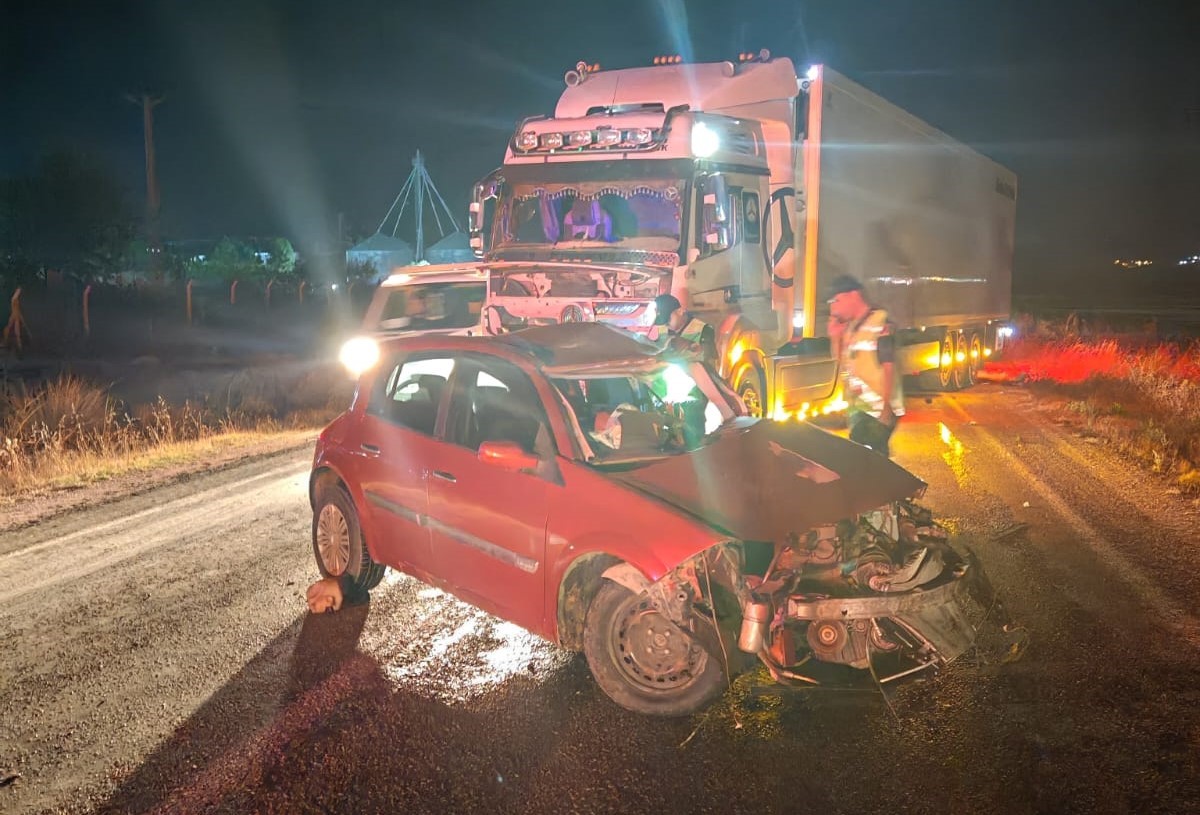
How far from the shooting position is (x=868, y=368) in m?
8.37

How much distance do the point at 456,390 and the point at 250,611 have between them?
1920 mm

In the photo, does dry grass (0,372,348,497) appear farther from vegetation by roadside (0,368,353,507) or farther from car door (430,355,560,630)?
car door (430,355,560,630)

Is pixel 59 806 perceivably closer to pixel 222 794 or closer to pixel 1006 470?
pixel 222 794

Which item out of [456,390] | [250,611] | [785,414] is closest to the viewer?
[456,390]

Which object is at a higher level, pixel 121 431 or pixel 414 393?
pixel 414 393

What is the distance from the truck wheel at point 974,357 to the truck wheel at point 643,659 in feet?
51.2

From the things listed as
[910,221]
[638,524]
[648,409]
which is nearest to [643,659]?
[638,524]

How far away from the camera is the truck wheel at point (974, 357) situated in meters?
18.1

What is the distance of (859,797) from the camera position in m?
3.49

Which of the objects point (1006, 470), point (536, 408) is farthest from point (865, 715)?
point (1006, 470)

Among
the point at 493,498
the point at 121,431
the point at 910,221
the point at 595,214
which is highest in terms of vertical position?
the point at 910,221

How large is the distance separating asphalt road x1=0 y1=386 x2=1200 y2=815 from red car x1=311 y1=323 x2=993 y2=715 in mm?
291

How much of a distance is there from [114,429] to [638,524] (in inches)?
419

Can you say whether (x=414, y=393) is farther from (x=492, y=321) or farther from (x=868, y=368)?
(x=492, y=321)
